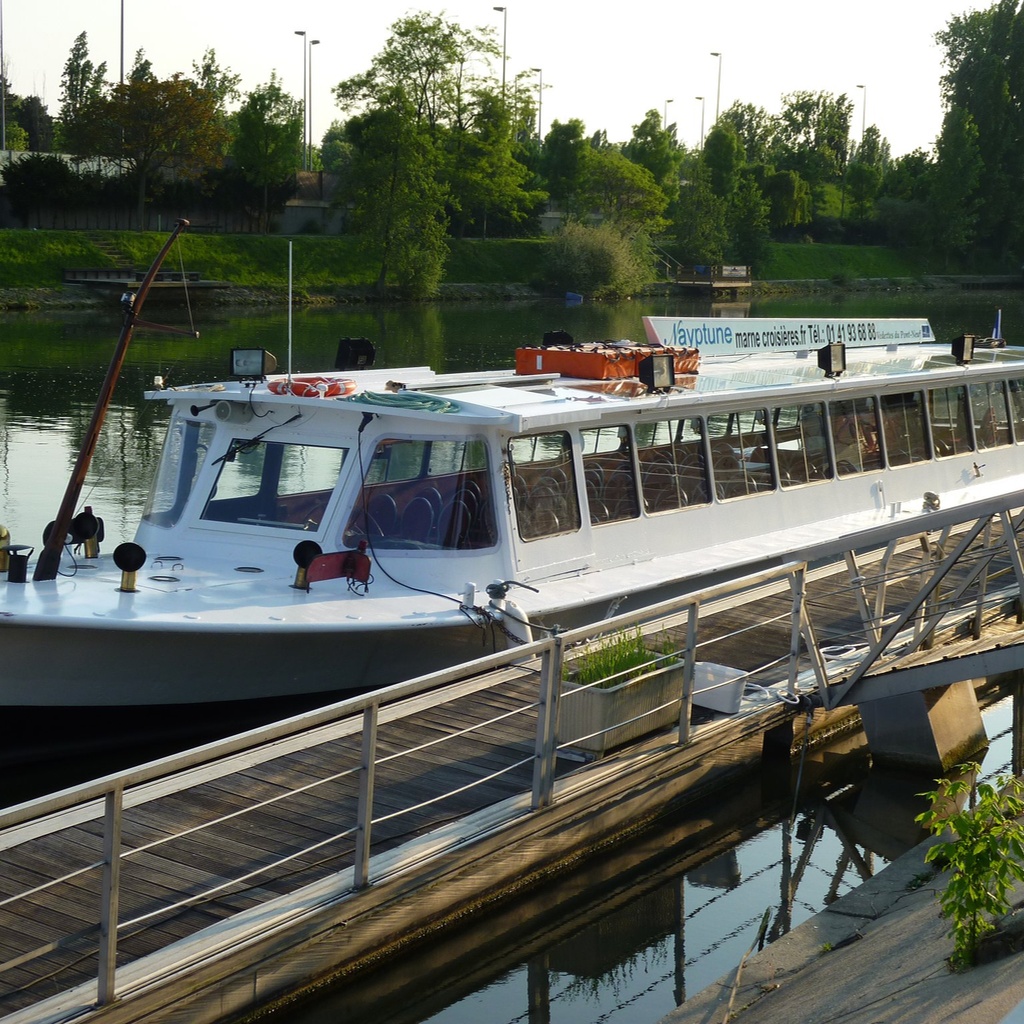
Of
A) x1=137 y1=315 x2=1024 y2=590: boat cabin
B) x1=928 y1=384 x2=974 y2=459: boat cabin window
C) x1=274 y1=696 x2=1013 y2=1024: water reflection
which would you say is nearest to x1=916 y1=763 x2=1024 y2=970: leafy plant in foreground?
x1=274 y1=696 x2=1013 y2=1024: water reflection

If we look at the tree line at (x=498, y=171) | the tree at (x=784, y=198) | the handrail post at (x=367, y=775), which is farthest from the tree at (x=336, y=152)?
the handrail post at (x=367, y=775)

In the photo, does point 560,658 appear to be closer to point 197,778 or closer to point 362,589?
point 197,778

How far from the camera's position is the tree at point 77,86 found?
64.4 meters

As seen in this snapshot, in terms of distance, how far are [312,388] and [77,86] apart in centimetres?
9218

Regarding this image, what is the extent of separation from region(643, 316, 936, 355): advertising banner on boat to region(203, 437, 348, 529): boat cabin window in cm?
443

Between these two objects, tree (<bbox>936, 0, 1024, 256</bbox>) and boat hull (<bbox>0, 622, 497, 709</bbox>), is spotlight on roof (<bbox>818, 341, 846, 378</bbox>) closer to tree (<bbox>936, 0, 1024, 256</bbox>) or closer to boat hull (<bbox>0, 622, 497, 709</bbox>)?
boat hull (<bbox>0, 622, 497, 709</bbox>)

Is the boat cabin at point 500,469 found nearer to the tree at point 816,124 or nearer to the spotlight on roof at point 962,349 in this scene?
the spotlight on roof at point 962,349

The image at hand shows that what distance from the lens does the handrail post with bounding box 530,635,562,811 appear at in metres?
7.83

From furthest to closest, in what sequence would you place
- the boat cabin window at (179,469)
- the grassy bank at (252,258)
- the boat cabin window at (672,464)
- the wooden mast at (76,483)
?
1. the grassy bank at (252,258)
2. the boat cabin window at (672,464)
3. the boat cabin window at (179,469)
4. the wooden mast at (76,483)

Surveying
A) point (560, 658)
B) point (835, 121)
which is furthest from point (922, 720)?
point (835, 121)

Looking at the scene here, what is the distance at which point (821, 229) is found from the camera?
96.4 m

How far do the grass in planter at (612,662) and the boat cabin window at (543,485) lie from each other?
246cm

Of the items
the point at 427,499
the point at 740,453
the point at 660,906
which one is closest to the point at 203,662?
the point at 427,499

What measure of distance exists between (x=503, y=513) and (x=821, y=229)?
9000 cm
